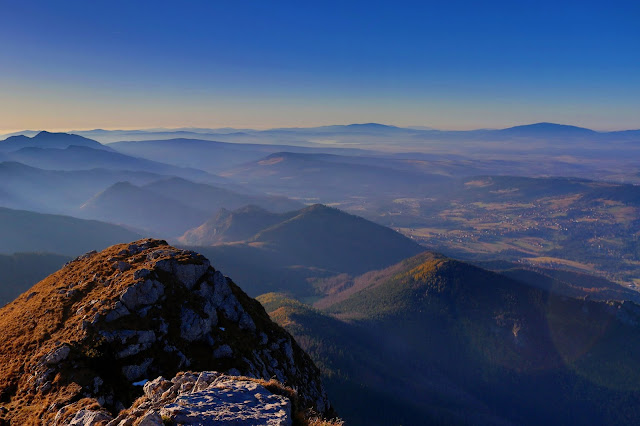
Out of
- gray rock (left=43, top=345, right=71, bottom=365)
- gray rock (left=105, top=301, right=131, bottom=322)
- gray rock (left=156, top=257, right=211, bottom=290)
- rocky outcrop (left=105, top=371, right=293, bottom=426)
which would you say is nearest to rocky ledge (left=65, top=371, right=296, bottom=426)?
rocky outcrop (left=105, top=371, right=293, bottom=426)

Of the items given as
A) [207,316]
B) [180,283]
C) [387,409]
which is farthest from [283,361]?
[387,409]

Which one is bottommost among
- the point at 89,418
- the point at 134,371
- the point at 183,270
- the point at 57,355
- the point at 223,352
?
the point at 223,352

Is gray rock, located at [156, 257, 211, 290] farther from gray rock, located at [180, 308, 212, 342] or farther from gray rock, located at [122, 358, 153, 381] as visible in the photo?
gray rock, located at [122, 358, 153, 381]

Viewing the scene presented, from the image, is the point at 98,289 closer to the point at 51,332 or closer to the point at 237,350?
the point at 51,332

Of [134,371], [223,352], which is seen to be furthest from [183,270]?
[134,371]

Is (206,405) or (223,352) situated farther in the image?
(223,352)

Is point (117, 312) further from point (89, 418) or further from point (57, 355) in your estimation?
point (89, 418)
